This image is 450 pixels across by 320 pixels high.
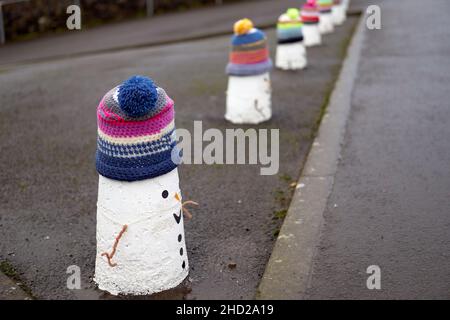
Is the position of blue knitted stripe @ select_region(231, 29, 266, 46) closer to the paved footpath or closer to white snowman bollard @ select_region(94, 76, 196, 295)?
the paved footpath

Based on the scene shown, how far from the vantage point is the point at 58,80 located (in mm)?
11586

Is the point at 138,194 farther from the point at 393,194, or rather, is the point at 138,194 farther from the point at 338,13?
the point at 338,13

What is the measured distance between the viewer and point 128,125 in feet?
13.4

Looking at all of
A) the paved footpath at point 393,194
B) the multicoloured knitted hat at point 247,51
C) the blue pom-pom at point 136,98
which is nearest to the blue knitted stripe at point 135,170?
the blue pom-pom at point 136,98

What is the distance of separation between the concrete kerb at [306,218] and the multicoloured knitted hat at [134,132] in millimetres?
1108

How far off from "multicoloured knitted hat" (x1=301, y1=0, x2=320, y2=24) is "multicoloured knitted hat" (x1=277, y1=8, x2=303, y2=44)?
222 centimetres

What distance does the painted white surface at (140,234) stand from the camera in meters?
4.23

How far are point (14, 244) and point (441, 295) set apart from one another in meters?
3.32

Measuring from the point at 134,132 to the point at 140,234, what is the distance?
69 centimetres

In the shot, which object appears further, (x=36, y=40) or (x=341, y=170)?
(x=36, y=40)

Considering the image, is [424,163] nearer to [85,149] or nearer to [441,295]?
[441,295]
